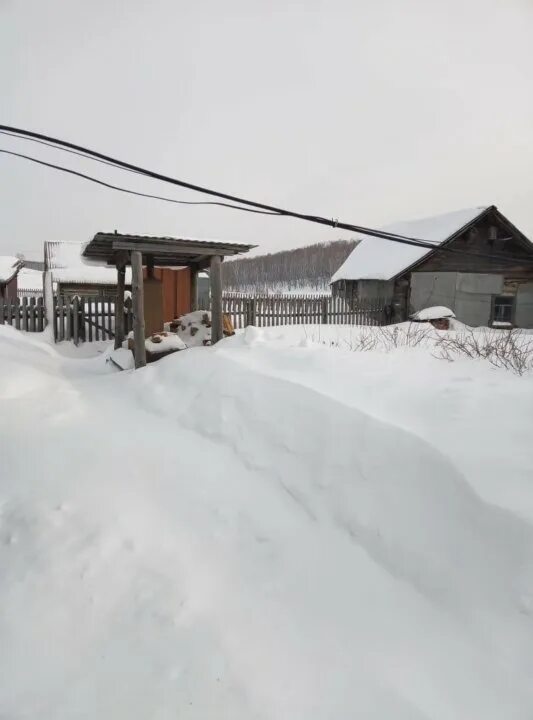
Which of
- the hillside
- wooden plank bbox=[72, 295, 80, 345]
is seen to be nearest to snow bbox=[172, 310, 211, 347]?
wooden plank bbox=[72, 295, 80, 345]

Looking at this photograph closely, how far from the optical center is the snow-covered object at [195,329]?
340 inches

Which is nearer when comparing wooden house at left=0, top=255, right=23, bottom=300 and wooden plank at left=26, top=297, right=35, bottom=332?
wooden plank at left=26, top=297, right=35, bottom=332

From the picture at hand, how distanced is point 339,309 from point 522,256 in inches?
353

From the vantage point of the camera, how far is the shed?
6.97m

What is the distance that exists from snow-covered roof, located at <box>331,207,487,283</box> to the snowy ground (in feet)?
46.4

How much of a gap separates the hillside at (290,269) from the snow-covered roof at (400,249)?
46.1 m

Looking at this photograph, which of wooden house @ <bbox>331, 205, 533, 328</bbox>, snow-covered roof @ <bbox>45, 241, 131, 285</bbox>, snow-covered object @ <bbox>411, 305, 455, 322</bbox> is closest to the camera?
→ snow-covered object @ <bbox>411, 305, 455, 322</bbox>

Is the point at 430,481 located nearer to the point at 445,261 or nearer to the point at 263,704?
the point at 263,704

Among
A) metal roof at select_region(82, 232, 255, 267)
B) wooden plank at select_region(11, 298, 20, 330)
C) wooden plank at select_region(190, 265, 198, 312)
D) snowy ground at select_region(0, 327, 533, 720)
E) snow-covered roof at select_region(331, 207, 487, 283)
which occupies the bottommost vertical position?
snowy ground at select_region(0, 327, 533, 720)

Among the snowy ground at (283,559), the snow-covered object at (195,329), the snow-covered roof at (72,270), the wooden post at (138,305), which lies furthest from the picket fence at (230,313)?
the snowy ground at (283,559)

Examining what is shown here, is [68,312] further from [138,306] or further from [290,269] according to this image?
[290,269]

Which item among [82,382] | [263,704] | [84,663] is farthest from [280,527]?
[82,382]

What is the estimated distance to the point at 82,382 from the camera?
21.7ft

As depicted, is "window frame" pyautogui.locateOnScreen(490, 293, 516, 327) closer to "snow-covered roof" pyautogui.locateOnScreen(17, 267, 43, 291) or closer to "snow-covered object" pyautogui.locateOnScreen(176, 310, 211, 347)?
"snow-covered object" pyautogui.locateOnScreen(176, 310, 211, 347)
